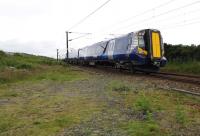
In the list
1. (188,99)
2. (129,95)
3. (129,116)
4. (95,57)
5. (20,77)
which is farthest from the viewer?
(95,57)

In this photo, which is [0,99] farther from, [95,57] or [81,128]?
[95,57]

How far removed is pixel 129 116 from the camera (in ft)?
33.2

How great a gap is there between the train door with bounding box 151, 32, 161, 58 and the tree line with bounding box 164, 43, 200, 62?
37.6 feet

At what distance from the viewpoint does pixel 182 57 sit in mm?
39875

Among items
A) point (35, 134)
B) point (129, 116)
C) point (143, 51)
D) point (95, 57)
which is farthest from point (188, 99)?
point (95, 57)

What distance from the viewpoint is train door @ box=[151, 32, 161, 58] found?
26.1 metres

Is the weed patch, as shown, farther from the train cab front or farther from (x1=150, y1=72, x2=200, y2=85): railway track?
the train cab front

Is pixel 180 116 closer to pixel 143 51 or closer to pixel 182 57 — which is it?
pixel 143 51

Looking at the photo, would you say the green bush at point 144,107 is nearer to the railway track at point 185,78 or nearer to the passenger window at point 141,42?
the railway track at point 185,78

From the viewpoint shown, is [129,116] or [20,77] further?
[20,77]

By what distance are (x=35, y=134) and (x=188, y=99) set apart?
559cm

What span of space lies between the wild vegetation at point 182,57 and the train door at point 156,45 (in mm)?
6218

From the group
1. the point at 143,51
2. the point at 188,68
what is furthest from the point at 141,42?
the point at 188,68

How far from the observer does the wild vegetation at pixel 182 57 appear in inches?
1313
